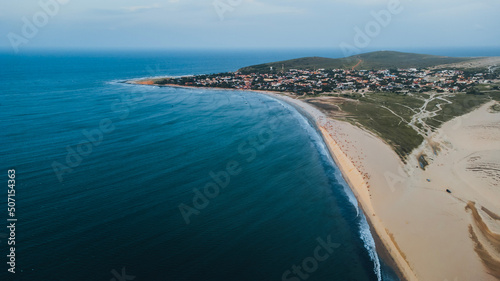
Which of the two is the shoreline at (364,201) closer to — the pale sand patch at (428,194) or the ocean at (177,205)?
the pale sand patch at (428,194)

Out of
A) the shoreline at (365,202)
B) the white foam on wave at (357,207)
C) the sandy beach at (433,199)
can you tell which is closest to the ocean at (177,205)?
the white foam on wave at (357,207)

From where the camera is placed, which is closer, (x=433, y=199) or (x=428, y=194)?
(x=433, y=199)

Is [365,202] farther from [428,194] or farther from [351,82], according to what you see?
[351,82]

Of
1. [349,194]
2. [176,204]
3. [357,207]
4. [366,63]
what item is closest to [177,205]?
[176,204]

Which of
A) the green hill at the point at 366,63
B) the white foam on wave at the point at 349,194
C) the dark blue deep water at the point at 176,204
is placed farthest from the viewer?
the green hill at the point at 366,63

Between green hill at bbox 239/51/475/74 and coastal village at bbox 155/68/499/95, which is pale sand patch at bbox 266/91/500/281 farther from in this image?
green hill at bbox 239/51/475/74

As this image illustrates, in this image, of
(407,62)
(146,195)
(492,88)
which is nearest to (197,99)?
(146,195)

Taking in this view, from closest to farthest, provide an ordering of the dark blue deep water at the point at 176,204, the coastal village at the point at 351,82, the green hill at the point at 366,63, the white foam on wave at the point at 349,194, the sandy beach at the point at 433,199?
the dark blue deep water at the point at 176,204
the sandy beach at the point at 433,199
the white foam on wave at the point at 349,194
the coastal village at the point at 351,82
the green hill at the point at 366,63
